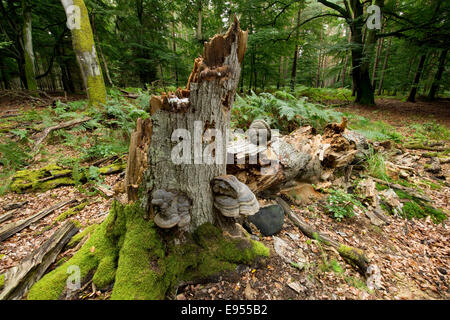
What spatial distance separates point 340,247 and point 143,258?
2.64m

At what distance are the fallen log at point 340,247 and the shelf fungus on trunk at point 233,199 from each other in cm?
160

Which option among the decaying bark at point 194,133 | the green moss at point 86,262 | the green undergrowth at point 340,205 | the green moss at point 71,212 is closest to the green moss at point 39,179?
the green moss at point 71,212

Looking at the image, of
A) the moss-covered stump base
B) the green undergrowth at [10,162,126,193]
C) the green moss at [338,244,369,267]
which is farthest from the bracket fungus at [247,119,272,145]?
the green undergrowth at [10,162,126,193]

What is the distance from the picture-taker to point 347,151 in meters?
4.52

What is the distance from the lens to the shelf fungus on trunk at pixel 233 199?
1.90 metres

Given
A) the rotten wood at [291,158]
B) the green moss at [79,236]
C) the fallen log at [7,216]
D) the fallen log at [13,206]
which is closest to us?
the green moss at [79,236]

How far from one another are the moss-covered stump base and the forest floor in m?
0.15

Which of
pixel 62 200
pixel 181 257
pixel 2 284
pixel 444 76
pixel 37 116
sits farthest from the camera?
pixel 444 76

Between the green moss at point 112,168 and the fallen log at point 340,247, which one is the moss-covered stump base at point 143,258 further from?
the green moss at point 112,168

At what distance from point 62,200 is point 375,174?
22.9 ft

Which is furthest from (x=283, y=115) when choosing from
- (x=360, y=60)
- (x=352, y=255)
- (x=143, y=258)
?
(x=360, y=60)
